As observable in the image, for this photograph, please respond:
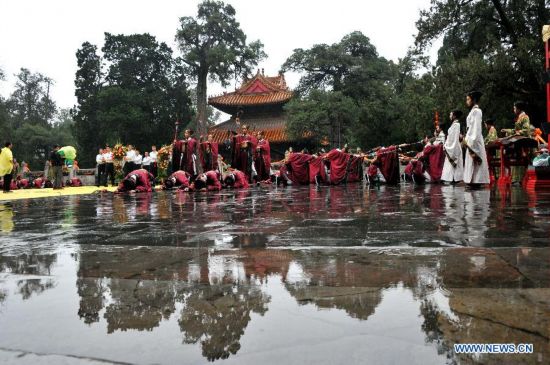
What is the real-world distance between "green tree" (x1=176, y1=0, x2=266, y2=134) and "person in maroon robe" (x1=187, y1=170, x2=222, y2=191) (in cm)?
2281

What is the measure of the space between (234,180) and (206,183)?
131cm

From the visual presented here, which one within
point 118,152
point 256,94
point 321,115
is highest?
point 256,94

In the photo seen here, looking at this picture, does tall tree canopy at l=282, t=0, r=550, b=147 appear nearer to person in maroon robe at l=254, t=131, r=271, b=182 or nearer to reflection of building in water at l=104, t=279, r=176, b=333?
person in maroon robe at l=254, t=131, r=271, b=182

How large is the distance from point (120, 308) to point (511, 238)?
7.83ft

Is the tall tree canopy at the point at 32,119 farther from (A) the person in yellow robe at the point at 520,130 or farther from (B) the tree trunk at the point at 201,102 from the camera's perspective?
(A) the person in yellow robe at the point at 520,130

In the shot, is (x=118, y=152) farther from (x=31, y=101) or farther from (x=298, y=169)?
(x=31, y=101)

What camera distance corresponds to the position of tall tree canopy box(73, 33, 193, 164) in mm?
33094

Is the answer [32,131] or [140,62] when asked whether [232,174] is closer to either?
[140,62]

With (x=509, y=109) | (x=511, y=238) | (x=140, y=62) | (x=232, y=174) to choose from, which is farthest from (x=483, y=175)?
(x=140, y=62)

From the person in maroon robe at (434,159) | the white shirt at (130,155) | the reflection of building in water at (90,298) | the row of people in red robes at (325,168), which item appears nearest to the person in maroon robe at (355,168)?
the row of people in red robes at (325,168)

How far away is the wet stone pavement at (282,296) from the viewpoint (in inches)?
49.3

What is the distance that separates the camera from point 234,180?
12320 millimetres

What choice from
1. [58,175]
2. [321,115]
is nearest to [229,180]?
[58,175]

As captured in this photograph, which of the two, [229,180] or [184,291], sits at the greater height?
[229,180]
